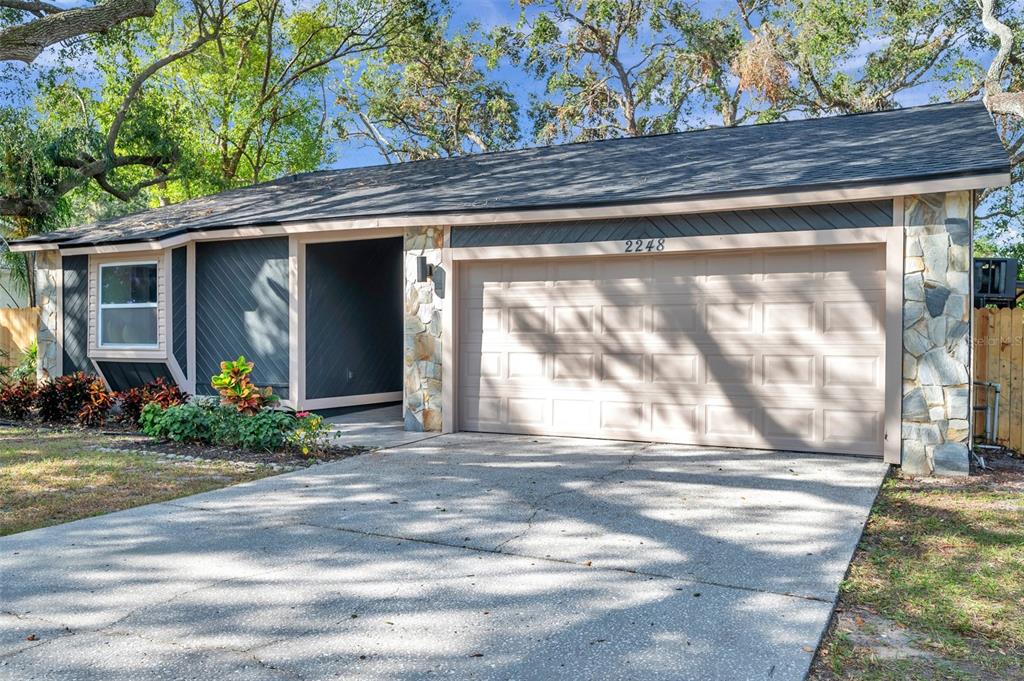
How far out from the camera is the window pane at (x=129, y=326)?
1077cm

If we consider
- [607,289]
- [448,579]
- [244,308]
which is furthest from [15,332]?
[448,579]

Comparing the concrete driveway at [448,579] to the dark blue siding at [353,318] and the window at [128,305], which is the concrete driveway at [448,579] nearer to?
Result: the dark blue siding at [353,318]

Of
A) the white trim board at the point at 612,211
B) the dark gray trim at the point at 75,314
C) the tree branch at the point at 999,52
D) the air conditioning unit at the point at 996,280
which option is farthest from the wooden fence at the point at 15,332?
the tree branch at the point at 999,52

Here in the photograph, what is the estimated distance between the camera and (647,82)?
2148 cm

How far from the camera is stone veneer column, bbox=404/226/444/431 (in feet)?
29.3

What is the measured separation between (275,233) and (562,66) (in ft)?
45.8

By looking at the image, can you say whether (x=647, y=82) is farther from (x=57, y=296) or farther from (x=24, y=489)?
(x=24, y=489)

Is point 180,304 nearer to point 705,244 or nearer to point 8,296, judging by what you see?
point 705,244

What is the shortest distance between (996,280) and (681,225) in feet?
13.9

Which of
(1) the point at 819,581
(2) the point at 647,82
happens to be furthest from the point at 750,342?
(2) the point at 647,82

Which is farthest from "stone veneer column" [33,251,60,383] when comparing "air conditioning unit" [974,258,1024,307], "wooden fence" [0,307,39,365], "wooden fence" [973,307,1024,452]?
"air conditioning unit" [974,258,1024,307]

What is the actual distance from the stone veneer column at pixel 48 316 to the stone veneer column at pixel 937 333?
11.4 meters

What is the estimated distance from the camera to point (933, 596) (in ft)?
12.5

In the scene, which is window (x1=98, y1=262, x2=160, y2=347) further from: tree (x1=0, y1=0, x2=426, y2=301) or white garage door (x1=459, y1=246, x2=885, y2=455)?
tree (x1=0, y1=0, x2=426, y2=301)
